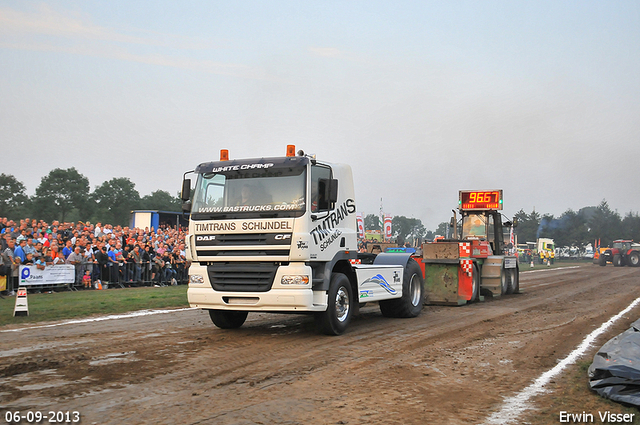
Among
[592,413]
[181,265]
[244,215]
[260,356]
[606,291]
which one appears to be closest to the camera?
[592,413]

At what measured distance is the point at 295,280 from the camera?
8844 millimetres

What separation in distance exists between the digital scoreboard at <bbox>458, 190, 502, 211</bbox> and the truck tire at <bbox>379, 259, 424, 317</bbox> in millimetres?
6641

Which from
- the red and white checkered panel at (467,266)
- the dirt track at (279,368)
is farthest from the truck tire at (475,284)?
the dirt track at (279,368)

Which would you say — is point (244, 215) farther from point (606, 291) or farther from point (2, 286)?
point (606, 291)

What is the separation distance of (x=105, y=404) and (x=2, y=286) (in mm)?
12445

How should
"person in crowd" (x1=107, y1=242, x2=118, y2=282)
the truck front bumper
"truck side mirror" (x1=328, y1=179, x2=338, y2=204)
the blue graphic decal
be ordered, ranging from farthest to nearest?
"person in crowd" (x1=107, y1=242, x2=118, y2=282)
the blue graphic decal
"truck side mirror" (x1=328, y1=179, x2=338, y2=204)
the truck front bumper

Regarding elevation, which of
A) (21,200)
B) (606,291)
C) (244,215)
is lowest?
→ (606,291)

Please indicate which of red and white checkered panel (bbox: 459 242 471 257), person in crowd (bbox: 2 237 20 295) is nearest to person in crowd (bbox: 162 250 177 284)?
person in crowd (bbox: 2 237 20 295)

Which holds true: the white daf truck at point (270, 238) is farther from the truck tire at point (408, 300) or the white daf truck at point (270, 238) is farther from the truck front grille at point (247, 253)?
the truck tire at point (408, 300)

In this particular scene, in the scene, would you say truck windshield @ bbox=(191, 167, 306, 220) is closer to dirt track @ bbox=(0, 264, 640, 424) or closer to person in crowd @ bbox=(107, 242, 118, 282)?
dirt track @ bbox=(0, 264, 640, 424)

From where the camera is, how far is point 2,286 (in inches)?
617

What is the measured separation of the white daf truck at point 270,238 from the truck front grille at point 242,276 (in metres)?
0.02

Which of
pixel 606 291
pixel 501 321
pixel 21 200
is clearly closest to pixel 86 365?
pixel 501 321

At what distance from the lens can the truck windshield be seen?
908 cm
